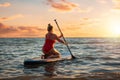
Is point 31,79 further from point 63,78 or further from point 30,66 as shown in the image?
point 30,66

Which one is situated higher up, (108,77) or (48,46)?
(48,46)

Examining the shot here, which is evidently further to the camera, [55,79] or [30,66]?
[30,66]

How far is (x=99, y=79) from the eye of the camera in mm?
10703

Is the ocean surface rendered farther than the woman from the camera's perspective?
No

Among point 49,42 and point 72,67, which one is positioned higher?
point 49,42

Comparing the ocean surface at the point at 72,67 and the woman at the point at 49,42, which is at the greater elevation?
the woman at the point at 49,42

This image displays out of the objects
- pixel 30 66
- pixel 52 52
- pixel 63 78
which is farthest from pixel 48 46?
pixel 63 78

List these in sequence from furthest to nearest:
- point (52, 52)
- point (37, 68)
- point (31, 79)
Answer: point (52, 52), point (37, 68), point (31, 79)

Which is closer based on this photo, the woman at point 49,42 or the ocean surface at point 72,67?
the ocean surface at point 72,67

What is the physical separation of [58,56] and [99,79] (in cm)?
679

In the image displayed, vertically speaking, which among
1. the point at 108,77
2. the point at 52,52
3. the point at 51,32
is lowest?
the point at 108,77

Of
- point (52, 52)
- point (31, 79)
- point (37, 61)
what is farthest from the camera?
point (52, 52)

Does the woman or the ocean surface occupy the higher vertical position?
the woman

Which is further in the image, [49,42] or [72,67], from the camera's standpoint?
[49,42]
